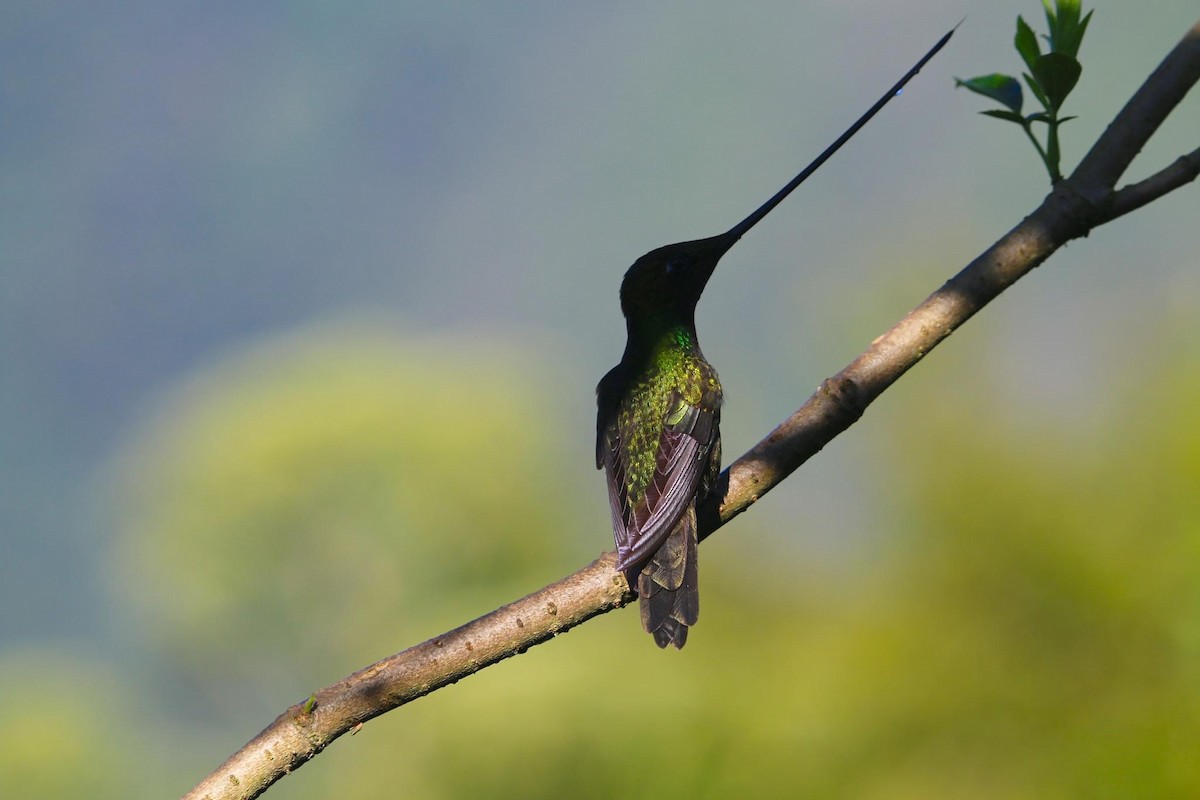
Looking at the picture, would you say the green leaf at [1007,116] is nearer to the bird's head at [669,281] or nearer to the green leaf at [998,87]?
the green leaf at [998,87]

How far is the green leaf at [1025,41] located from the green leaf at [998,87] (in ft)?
0.17

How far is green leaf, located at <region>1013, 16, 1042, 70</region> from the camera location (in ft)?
7.19

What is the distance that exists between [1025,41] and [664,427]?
1723mm

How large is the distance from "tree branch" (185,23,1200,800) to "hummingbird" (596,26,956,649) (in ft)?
1.36

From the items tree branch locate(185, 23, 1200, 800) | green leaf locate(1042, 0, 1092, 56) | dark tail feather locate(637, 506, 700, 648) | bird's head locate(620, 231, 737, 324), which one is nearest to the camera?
tree branch locate(185, 23, 1200, 800)

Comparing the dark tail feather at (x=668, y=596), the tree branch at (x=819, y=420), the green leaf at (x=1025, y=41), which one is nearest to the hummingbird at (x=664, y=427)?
the dark tail feather at (x=668, y=596)

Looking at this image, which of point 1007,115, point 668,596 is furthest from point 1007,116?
point 668,596

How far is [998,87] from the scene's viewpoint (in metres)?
2.22

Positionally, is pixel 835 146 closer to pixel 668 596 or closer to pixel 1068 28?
pixel 1068 28

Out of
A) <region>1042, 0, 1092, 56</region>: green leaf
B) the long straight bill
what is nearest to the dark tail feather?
the long straight bill

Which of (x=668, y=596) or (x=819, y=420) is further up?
(x=668, y=596)

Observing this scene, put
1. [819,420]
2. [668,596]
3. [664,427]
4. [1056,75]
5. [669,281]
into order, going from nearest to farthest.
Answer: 1. [1056,75]
2. [819,420]
3. [668,596]
4. [664,427]
5. [669,281]

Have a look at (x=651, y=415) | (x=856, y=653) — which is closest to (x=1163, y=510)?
(x=856, y=653)

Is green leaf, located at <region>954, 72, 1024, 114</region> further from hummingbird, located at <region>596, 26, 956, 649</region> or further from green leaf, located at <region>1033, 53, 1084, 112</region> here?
hummingbird, located at <region>596, 26, 956, 649</region>
